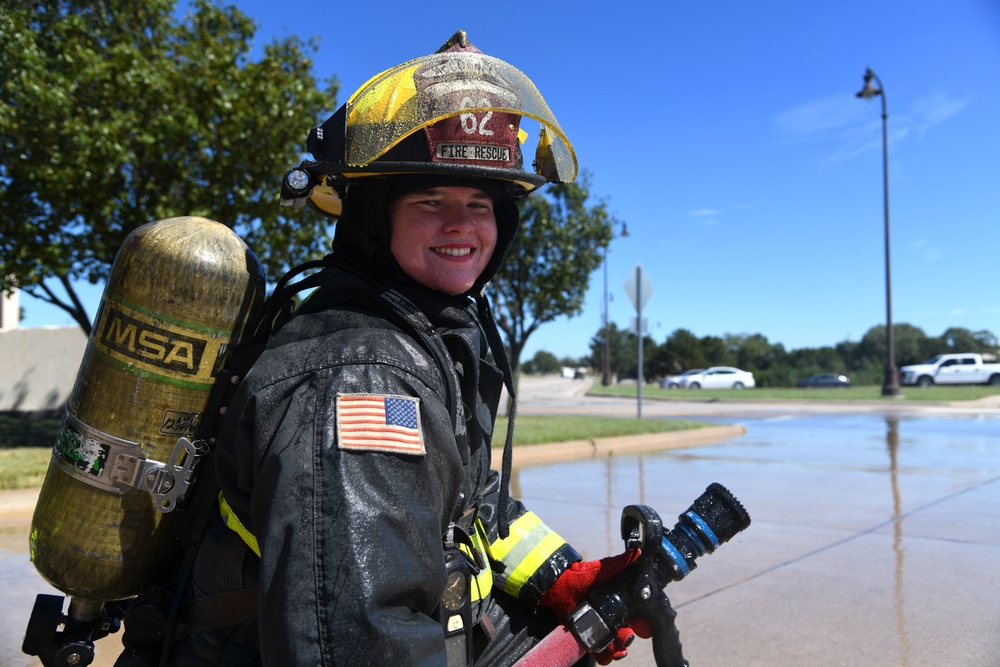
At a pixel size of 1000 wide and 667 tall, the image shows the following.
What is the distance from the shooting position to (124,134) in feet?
25.8

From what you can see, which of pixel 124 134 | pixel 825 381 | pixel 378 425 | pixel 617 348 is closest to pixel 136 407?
pixel 378 425

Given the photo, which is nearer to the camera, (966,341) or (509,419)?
(509,419)

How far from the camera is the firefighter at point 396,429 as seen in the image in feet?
3.30

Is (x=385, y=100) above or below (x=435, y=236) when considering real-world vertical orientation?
above

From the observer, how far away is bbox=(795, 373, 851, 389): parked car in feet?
141

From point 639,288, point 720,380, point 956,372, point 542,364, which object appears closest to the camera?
point 639,288

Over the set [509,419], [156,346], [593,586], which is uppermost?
[156,346]

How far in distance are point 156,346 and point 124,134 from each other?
24.7ft

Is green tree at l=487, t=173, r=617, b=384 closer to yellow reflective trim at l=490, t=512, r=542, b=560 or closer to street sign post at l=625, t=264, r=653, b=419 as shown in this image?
street sign post at l=625, t=264, r=653, b=419

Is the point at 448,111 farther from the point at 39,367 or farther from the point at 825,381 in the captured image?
the point at 825,381

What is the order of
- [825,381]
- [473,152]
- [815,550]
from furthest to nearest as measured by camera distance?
1. [825,381]
2. [815,550]
3. [473,152]

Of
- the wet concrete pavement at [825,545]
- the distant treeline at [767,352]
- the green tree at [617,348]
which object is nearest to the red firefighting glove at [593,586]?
the wet concrete pavement at [825,545]

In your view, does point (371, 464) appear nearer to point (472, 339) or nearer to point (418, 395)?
point (418, 395)

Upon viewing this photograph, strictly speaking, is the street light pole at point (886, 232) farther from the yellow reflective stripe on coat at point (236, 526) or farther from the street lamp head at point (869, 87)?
the yellow reflective stripe on coat at point (236, 526)
